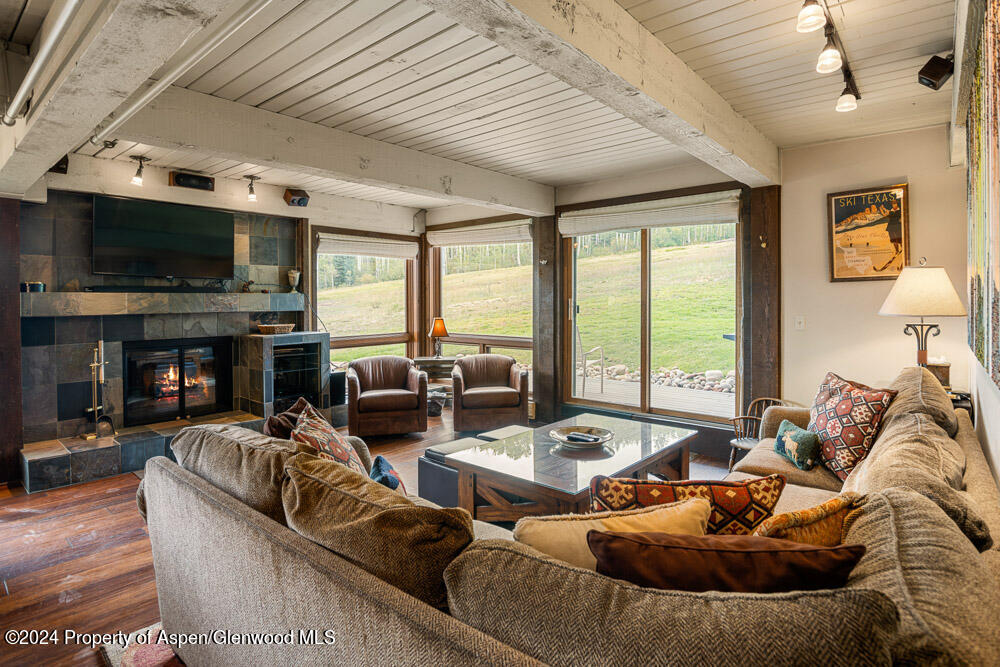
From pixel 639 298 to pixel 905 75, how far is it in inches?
103

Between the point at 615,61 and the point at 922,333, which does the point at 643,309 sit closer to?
the point at 922,333

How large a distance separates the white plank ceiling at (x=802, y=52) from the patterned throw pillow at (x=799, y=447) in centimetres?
179

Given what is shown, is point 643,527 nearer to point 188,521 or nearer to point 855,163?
point 188,521

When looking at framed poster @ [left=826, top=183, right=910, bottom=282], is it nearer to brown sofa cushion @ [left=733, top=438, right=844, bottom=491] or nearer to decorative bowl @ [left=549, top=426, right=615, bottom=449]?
brown sofa cushion @ [left=733, top=438, right=844, bottom=491]

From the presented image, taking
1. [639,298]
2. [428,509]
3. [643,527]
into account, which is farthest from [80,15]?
[639,298]

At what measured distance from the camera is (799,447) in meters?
2.65

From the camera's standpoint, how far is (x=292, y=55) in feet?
7.80

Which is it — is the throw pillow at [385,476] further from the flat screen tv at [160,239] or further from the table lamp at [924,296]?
the flat screen tv at [160,239]

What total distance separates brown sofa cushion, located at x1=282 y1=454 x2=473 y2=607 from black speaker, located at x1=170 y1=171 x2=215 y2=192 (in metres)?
4.13

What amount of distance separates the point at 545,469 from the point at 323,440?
45.2 inches

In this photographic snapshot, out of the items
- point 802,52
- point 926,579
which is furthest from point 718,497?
point 802,52

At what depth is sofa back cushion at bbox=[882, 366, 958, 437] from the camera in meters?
2.08

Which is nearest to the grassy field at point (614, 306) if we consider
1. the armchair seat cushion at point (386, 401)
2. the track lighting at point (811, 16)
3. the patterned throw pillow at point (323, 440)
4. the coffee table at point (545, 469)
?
the armchair seat cushion at point (386, 401)

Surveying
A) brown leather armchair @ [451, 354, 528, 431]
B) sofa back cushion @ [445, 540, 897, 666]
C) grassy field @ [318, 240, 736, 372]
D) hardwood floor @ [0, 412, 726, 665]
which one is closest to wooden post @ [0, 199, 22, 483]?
hardwood floor @ [0, 412, 726, 665]
